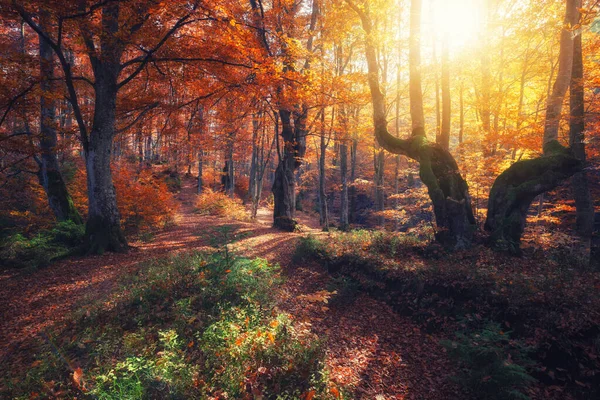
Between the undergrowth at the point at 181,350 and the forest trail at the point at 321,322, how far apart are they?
58 cm

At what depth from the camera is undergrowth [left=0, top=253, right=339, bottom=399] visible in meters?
3.46

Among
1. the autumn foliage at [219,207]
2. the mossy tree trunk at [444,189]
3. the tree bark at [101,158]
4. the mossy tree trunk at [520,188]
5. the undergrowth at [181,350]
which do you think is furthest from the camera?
the autumn foliage at [219,207]

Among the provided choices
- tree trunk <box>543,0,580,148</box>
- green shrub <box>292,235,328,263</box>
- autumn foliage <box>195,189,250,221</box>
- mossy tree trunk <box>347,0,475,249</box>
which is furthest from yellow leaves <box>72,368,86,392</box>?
autumn foliage <box>195,189,250,221</box>

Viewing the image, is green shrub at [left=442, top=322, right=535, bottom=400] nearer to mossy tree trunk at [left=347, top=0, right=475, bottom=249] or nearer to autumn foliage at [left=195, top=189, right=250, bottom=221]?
mossy tree trunk at [left=347, top=0, right=475, bottom=249]

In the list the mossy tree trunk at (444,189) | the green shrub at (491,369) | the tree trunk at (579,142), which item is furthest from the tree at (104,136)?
the tree trunk at (579,142)

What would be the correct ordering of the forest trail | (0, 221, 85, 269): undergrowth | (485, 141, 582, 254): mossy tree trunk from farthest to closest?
(0, 221, 85, 269): undergrowth < (485, 141, 582, 254): mossy tree trunk < the forest trail

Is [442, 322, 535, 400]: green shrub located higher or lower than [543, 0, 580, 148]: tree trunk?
lower

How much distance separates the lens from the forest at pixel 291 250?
13.4 feet

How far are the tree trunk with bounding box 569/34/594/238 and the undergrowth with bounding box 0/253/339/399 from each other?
10451 millimetres

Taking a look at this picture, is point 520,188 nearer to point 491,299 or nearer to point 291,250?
point 491,299

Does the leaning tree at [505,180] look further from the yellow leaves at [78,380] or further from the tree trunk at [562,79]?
the yellow leaves at [78,380]

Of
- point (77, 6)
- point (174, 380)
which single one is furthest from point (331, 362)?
point (77, 6)

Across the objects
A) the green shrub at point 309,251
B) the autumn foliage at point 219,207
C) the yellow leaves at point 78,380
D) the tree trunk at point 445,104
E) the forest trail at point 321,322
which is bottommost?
the forest trail at point 321,322

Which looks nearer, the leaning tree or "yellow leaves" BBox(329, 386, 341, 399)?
"yellow leaves" BBox(329, 386, 341, 399)
